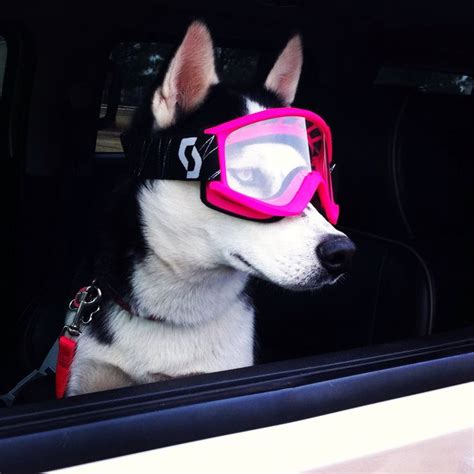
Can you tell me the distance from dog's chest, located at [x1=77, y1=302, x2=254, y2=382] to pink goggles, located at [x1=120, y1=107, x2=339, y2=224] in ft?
1.51

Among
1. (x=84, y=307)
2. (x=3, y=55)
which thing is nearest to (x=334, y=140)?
(x=84, y=307)

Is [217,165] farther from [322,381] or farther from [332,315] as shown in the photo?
[332,315]

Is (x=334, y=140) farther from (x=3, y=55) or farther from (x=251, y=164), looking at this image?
(x=3, y=55)

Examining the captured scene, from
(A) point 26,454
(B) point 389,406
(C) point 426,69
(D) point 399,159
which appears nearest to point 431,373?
(B) point 389,406

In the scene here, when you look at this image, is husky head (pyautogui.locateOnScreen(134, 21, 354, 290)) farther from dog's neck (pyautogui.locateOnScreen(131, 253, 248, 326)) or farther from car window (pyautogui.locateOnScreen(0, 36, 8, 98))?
car window (pyautogui.locateOnScreen(0, 36, 8, 98))

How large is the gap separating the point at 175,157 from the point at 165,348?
561mm

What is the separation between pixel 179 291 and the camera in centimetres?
197

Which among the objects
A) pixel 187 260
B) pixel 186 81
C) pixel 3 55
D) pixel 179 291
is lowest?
pixel 179 291

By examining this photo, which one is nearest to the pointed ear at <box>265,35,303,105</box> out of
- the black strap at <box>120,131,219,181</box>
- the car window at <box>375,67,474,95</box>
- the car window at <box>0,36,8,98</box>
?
the black strap at <box>120,131,219,181</box>

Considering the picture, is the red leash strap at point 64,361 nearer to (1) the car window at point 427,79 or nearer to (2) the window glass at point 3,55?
(2) the window glass at point 3,55

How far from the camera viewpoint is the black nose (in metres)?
1.61

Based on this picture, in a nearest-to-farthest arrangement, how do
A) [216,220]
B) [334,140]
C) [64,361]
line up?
[216,220], [64,361], [334,140]

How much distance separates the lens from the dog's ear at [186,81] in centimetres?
170

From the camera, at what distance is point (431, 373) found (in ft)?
4.60
